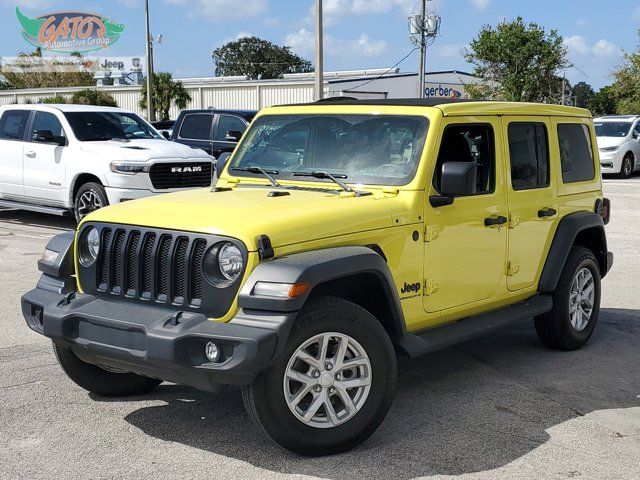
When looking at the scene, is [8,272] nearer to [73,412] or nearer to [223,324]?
[73,412]

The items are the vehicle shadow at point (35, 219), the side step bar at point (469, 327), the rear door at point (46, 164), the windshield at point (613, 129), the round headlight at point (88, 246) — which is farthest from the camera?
the windshield at point (613, 129)

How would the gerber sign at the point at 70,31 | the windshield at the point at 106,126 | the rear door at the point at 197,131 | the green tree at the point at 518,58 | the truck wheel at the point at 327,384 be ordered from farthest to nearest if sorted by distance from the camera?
1. the gerber sign at the point at 70,31
2. the green tree at the point at 518,58
3. the rear door at the point at 197,131
4. the windshield at the point at 106,126
5. the truck wheel at the point at 327,384

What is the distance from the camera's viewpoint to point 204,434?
4680 mm

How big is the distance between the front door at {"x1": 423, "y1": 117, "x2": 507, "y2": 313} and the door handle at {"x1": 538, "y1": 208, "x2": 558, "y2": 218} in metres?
0.49

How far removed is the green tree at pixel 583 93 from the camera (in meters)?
63.1

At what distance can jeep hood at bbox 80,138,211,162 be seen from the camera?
12.0 m

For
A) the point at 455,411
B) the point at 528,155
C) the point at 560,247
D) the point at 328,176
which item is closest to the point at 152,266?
the point at 328,176

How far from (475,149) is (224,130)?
35.5 ft

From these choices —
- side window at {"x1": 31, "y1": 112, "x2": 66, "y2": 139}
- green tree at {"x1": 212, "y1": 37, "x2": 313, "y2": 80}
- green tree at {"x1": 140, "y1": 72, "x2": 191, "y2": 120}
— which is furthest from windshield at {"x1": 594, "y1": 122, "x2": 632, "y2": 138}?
green tree at {"x1": 212, "y1": 37, "x2": 313, "y2": 80}

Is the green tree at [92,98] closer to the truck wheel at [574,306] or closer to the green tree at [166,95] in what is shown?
the green tree at [166,95]


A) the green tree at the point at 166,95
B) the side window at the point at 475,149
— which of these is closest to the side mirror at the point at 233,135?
the side window at the point at 475,149

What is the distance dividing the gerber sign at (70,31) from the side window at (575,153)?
7828cm

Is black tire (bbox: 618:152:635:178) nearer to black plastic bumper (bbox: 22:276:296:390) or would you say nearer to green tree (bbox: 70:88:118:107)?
black plastic bumper (bbox: 22:276:296:390)

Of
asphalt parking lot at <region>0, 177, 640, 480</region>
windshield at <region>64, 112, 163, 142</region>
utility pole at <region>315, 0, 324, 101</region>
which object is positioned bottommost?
asphalt parking lot at <region>0, 177, 640, 480</region>
